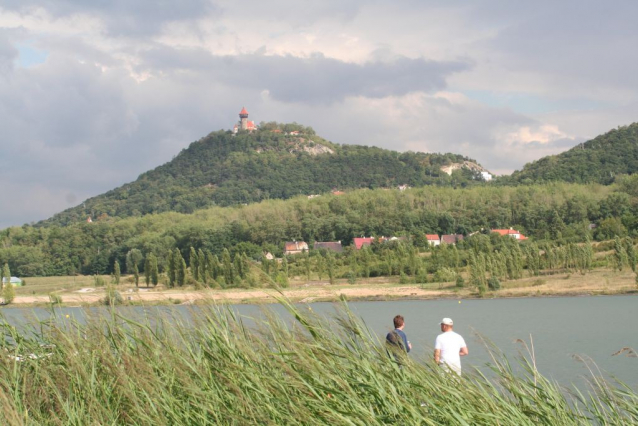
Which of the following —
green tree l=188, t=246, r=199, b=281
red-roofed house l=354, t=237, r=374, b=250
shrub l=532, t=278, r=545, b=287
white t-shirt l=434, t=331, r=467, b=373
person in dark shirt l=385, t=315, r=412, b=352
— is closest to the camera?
person in dark shirt l=385, t=315, r=412, b=352

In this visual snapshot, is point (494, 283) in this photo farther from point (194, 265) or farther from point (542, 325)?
point (194, 265)

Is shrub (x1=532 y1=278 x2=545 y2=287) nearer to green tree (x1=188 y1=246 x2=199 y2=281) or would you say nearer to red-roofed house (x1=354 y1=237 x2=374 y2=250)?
green tree (x1=188 y1=246 x2=199 y2=281)

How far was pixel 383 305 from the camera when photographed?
5088 cm

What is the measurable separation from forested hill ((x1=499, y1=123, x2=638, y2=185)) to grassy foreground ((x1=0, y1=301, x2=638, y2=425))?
112 metres

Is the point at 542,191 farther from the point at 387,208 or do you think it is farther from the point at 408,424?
the point at 408,424

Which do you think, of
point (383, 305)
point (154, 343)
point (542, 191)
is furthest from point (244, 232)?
point (154, 343)

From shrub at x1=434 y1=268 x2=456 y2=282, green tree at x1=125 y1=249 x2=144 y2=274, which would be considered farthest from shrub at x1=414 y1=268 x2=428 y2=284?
green tree at x1=125 y1=249 x2=144 y2=274

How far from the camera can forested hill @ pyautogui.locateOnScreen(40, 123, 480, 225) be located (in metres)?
162

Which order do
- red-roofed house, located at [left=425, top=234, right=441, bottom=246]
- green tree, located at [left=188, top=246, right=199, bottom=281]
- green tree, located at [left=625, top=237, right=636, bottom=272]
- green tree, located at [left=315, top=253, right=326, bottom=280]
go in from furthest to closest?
1. red-roofed house, located at [left=425, top=234, right=441, bottom=246]
2. green tree, located at [left=315, top=253, right=326, bottom=280]
3. green tree, located at [left=188, top=246, right=199, bottom=281]
4. green tree, located at [left=625, top=237, right=636, bottom=272]

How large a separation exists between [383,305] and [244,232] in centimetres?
4557

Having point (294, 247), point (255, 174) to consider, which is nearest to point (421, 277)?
point (294, 247)

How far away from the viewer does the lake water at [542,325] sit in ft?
61.5

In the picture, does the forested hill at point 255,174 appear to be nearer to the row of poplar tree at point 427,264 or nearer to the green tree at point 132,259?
the green tree at point 132,259

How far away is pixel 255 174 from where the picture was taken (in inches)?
6796
